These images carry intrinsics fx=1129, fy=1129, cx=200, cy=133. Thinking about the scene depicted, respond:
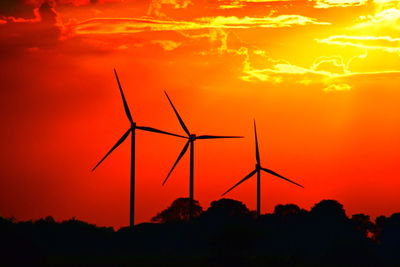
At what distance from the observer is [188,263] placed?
19412cm

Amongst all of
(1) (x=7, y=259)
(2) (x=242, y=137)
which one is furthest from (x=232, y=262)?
(1) (x=7, y=259)

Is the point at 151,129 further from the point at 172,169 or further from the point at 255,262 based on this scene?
the point at 255,262

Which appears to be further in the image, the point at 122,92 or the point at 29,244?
the point at 122,92

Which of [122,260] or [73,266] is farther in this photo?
[122,260]

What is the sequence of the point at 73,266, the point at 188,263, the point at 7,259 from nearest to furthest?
the point at 7,259 → the point at 73,266 → the point at 188,263

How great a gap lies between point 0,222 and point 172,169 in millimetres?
38393

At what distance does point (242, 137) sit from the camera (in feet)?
631

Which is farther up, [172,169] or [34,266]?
[172,169]

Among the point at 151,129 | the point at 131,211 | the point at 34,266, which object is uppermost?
the point at 151,129

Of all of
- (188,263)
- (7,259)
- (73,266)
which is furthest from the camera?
(188,263)

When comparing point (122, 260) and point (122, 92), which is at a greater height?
point (122, 92)

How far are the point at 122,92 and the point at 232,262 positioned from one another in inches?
1315

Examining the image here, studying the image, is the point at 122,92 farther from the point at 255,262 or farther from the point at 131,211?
the point at 255,262

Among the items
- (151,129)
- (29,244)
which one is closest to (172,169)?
(151,129)
